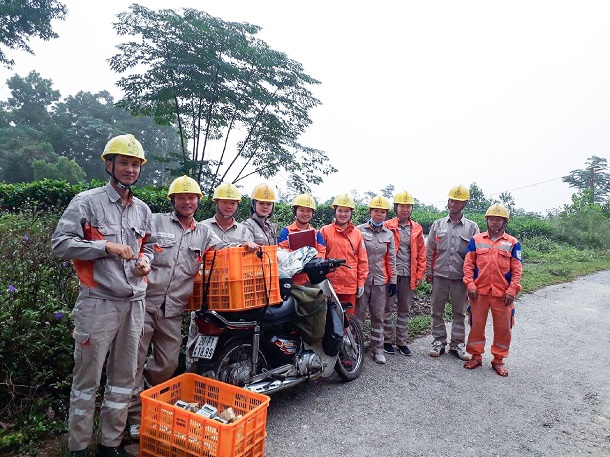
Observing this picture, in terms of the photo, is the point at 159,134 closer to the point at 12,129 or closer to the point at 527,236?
the point at 12,129

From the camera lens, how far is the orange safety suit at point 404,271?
510cm

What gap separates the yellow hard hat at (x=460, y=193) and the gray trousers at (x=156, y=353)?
3622mm

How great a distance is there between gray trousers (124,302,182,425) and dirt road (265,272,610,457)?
0.97m

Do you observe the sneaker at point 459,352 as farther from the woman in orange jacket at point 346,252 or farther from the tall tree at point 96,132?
the tall tree at point 96,132

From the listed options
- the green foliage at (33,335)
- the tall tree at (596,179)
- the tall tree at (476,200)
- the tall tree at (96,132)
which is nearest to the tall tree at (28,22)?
the tall tree at (96,132)

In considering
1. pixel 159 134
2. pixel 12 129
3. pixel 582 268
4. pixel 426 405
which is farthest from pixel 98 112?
pixel 426 405

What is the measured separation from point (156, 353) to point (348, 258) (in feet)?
7.28

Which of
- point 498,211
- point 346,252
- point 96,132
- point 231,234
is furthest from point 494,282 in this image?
point 96,132

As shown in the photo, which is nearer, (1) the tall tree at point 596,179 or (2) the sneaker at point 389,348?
(2) the sneaker at point 389,348

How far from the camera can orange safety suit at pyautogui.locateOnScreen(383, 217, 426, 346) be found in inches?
201

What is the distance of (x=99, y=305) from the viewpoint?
2.46 m

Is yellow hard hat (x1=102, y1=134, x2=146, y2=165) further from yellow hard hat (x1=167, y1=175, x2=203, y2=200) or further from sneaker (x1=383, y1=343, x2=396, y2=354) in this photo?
sneaker (x1=383, y1=343, x2=396, y2=354)

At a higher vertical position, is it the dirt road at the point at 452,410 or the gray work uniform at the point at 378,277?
the gray work uniform at the point at 378,277

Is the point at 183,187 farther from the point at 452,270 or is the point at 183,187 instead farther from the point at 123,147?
the point at 452,270
